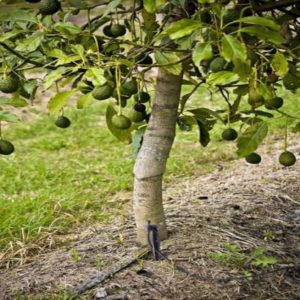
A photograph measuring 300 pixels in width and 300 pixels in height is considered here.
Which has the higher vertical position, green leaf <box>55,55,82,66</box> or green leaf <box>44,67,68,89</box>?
green leaf <box>55,55,82,66</box>

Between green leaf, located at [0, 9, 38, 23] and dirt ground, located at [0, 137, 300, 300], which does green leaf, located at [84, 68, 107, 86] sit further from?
dirt ground, located at [0, 137, 300, 300]

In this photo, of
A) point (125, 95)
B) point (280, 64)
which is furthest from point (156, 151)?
point (280, 64)

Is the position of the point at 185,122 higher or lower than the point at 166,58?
lower

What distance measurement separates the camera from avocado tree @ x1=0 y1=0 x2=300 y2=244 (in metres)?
1.81

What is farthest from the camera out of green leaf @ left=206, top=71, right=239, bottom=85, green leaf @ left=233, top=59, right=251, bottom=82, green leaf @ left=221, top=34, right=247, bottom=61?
green leaf @ left=206, top=71, right=239, bottom=85

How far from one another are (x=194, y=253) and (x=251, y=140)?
595 millimetres

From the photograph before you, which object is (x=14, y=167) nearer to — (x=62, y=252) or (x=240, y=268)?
(x=62, y=252)

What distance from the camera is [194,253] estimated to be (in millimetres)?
2662

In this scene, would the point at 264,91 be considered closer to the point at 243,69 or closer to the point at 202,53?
the point at 243,69

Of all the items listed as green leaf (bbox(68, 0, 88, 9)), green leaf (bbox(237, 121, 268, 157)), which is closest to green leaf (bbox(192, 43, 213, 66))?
green leaf (bbox(237, 121, 268, 157))

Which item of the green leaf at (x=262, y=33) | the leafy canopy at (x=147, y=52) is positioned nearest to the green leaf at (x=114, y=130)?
the leafy canopy at (x=147, y=52)

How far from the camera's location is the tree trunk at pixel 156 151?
2525 millimetres

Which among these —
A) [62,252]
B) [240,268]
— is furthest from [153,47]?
[62,252]

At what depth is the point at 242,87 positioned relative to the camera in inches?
92.2
